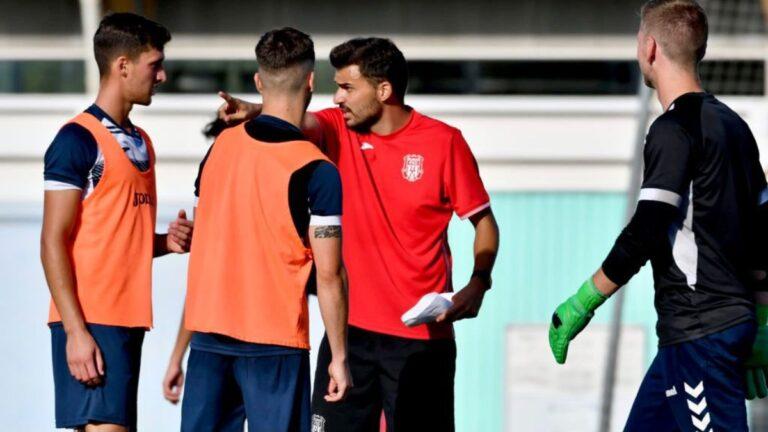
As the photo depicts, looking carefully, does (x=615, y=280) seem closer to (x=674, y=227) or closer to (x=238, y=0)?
(x=674, y=227)

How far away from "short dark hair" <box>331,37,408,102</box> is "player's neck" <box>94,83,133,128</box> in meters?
0.93

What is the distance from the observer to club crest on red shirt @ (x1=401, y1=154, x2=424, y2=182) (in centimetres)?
549

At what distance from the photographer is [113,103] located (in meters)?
4.96

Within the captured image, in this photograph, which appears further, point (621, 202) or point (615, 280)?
point (621, 202)

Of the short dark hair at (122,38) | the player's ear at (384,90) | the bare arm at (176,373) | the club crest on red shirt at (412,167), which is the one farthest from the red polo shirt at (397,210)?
the short dark hair at (122,38)

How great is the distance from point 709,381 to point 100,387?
2125 mm

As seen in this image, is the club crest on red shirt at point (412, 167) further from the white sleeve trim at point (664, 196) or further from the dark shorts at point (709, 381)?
the dark shorts at point (709, 381)

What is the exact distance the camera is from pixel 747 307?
470 centimetres

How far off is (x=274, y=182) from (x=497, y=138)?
5.48 meters

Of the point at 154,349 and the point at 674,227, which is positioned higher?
the point at 674,227

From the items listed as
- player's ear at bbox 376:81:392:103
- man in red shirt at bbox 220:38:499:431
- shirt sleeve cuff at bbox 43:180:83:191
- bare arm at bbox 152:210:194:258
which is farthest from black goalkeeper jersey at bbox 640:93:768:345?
shirt sleeve cuff at bbox 43:180:83:191

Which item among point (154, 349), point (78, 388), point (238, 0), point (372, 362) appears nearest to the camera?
point (78, 388)

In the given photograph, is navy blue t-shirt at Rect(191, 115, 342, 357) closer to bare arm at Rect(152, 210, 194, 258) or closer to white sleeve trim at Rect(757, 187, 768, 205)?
bare arm at Rect(152, 210, 194, 258)

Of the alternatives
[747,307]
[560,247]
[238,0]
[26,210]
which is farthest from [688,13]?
[238,0]
